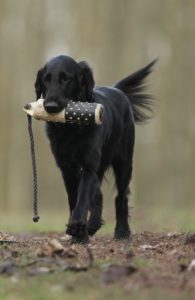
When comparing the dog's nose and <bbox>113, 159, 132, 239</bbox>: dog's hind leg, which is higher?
the dog's nose

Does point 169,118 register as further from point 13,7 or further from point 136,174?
point 13,7

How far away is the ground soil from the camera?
448 centimetres

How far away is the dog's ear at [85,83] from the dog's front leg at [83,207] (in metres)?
0.69

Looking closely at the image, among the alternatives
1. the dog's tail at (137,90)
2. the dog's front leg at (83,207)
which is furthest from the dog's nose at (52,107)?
the dog's tail at (137,90)

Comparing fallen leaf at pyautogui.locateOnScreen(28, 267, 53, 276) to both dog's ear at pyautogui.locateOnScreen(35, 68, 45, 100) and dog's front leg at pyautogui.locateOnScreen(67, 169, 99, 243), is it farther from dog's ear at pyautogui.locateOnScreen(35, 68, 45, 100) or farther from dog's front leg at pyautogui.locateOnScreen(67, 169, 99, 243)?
dog's ear at pyautogui.locateOnScreen(35, 68, 45, 100)

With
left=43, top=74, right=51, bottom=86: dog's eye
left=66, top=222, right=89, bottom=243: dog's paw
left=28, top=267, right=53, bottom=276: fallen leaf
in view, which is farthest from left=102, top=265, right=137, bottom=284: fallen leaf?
left=43, top=74, right=51, bottom=86: dog's eye

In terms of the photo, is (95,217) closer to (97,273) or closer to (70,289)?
(97,273)

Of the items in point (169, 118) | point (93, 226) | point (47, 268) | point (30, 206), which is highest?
point (47, 268)

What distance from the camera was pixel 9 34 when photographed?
29.4m

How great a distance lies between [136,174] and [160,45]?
467 cm

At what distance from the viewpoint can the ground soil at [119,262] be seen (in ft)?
14.7

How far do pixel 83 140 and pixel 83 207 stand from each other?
2.18 ft

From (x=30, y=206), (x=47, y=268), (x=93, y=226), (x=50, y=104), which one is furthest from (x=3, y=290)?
(x=30, y=206)

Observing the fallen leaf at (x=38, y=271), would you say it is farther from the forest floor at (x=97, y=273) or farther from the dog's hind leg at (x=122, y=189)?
the dog's hind leg at (x=122, y=189)
